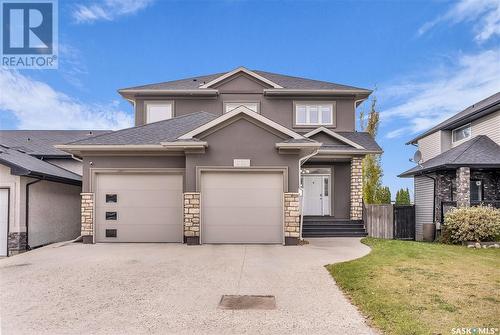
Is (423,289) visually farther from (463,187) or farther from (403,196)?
(403,196)

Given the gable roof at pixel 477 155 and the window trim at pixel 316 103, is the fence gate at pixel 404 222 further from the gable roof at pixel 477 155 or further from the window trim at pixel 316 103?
the window trim at pixel 316 103

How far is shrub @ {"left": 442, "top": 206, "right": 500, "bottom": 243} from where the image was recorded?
36.5ft

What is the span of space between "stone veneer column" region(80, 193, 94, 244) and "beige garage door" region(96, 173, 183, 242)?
0.18 meters

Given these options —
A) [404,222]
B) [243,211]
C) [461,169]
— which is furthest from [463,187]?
[243,211]

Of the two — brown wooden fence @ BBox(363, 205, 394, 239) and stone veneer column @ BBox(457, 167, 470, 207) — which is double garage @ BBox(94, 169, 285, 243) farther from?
stone veneer column @ BBox(457, 167, 470, 207)

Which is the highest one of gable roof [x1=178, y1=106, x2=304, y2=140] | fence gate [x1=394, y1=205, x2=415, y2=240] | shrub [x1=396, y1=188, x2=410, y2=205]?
gable roof [x1=178, y1=106, x2=304, y2=140]

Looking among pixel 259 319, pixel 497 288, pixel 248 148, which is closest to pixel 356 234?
pixel 248 148

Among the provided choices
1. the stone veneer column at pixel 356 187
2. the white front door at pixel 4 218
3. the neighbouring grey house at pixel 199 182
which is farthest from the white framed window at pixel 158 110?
the stone veneer column at pixel 356 187

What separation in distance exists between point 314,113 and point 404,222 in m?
6.59

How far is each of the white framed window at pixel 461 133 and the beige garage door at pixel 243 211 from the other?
11974mm

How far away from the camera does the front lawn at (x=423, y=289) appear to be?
4.14 metres

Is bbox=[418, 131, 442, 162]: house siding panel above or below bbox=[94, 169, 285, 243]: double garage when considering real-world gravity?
above

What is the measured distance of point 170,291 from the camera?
18.0 ft

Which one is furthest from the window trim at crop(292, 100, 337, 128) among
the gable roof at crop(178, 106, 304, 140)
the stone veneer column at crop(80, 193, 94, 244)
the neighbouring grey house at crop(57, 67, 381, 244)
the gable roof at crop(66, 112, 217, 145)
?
the stone veneer column at crop(80, 193, 94, 244)
